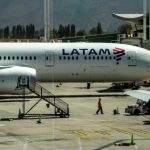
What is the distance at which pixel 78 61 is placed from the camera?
61.1 metres

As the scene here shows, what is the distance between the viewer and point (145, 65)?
6225 centimetres

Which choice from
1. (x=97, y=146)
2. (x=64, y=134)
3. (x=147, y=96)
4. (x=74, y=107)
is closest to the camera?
(x=97, y=146)

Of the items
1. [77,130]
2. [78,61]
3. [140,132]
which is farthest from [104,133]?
[78,61]

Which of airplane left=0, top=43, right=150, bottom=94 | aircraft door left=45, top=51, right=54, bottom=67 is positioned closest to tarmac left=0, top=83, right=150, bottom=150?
airplane left=0, top=43, right=150, bottom=94

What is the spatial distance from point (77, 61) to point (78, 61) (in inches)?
4.2

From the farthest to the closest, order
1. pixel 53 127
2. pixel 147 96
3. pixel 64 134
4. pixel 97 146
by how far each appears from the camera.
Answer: pixel 147 96 < pixel 53 127 < pixel 64 134 < pixel 97 146

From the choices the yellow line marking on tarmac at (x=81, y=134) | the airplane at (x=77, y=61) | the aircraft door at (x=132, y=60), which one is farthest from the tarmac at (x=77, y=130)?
the aircraft door at (x=132, y=60)

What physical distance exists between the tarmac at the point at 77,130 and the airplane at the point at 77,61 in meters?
6.81

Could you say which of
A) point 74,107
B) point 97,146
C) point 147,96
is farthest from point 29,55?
point 97,146

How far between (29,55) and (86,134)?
24.8 m

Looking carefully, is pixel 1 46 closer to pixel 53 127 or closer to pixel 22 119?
pixel 22 119

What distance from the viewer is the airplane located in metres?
60.7

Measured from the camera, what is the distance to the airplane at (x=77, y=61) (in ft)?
199

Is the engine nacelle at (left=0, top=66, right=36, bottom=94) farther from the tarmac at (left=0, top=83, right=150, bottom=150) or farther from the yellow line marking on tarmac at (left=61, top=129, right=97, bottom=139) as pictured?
the yellow line marking on tarmac at (left=61, top=129, right=97, bottom=139)
